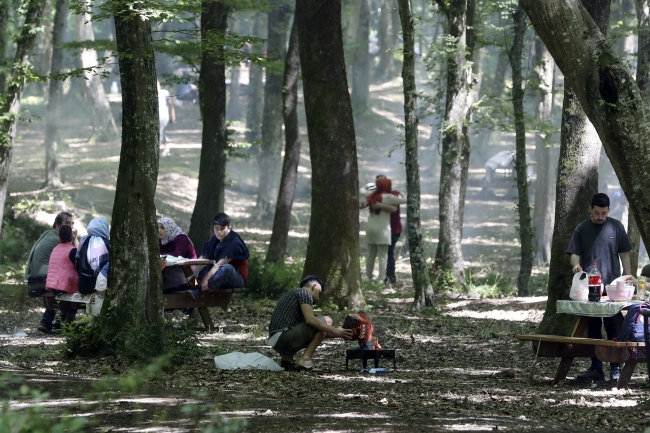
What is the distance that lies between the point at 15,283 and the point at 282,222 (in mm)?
5458

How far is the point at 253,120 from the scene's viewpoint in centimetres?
3828

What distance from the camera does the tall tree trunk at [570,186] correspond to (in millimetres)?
11555

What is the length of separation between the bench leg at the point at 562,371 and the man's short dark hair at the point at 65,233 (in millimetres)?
7136

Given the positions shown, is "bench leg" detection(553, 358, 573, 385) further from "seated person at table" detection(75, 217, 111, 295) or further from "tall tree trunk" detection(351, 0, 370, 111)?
"tall tree trunk" detection(351, 0, 370, 111)

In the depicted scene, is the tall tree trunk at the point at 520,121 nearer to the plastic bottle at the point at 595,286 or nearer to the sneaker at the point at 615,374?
the sneaker at the point at 615,374

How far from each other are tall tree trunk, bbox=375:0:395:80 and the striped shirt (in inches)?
1430

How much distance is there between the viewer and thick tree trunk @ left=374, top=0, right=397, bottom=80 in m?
53.0

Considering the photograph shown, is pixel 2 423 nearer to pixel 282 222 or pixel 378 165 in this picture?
pixel 282 222

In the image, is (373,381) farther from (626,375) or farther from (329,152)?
(329,152)

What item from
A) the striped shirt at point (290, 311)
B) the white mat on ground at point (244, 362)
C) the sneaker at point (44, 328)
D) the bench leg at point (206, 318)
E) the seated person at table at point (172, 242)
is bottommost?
the sneaker at point (44, 328)

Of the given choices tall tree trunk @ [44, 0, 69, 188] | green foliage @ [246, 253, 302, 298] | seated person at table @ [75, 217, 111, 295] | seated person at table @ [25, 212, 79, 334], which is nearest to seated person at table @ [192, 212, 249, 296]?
seated person at table @ [75, 217, 111, 295]

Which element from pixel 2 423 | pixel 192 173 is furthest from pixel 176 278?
pixel 192 173

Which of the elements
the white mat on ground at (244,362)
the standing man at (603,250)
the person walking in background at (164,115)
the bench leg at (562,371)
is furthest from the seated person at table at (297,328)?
the person walking in background at (164,115)

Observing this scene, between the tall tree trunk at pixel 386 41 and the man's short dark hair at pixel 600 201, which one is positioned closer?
the man's short dark hair at pixel 600 201
